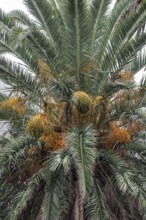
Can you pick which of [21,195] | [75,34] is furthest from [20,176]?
[75,34]

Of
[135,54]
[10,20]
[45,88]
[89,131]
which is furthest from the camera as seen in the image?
[10,20]

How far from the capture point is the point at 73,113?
8.55 meters

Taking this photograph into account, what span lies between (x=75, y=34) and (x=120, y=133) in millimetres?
2072

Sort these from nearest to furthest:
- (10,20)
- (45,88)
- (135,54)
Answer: (45,88)
(135,54)
(10,20)

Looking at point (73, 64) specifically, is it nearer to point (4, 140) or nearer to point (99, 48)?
point (99, 48)

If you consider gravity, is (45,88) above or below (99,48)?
below

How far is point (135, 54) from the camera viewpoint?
933 centimetres

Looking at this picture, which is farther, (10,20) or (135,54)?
(10,20)

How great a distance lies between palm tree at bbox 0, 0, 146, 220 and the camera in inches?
323

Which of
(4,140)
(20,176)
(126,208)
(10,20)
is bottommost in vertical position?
(126,208)

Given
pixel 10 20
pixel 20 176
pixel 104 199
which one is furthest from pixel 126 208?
pixel 10 20

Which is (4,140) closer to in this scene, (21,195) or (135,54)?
(21,195)

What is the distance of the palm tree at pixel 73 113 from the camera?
8195mm

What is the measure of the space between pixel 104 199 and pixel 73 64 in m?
2.66
